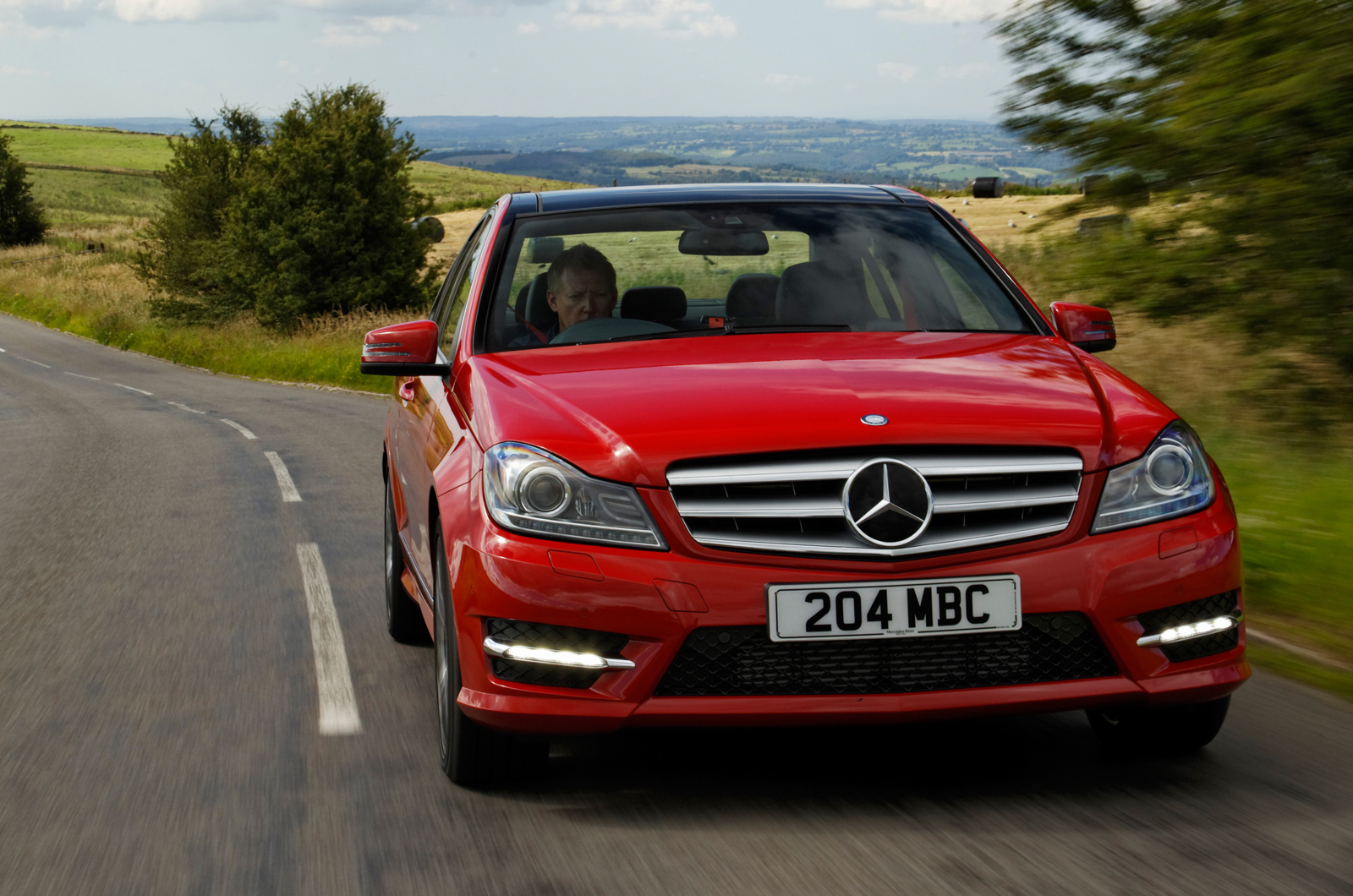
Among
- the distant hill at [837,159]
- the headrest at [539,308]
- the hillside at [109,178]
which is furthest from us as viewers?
the hillside at [109,178]

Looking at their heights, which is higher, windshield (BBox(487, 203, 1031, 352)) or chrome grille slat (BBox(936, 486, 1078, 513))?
windshield (BBox(487, 203, 1031, 352))

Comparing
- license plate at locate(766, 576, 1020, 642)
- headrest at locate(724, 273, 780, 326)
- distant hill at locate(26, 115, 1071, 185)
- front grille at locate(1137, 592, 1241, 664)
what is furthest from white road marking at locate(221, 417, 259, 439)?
front grille at locate(1137, 592, 1241, 664)

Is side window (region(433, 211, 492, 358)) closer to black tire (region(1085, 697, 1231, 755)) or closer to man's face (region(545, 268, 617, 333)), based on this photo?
man's face (region(545, 268, 617, 333))

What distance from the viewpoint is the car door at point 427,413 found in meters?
4.49

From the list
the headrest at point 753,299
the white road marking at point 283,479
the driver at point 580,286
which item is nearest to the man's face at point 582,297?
the driver at point 580,286

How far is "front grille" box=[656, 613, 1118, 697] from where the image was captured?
11.2 feet

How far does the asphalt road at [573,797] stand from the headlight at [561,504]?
73cm

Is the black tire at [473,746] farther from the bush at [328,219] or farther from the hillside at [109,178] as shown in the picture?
the hillside at [109,178]

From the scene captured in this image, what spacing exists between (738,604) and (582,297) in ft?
6.34

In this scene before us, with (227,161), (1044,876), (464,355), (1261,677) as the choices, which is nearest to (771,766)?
(1044,876)

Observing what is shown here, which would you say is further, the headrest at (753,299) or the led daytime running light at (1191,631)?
the headrest at (753,299)

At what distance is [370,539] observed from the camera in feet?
28.0

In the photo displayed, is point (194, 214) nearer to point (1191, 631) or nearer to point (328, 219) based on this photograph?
point (328, 219)

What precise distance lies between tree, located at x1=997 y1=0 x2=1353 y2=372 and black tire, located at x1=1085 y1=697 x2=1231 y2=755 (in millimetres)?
4296
